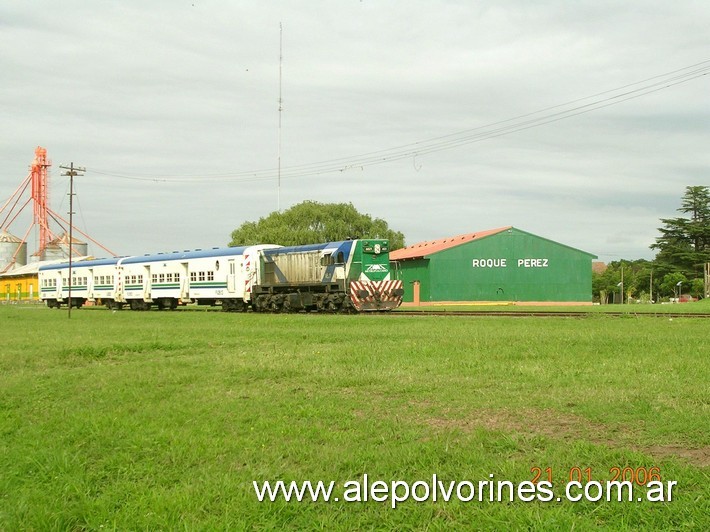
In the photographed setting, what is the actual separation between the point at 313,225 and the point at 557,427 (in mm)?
73906

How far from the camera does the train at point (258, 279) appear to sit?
32.3m

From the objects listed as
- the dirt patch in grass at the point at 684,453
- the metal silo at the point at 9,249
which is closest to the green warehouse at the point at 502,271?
the dirt patch in grass at the point at 684,453

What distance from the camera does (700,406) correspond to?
7.60m

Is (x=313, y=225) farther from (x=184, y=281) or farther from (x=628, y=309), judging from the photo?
(x=628, y=309)

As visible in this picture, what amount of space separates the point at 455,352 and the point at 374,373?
3.12m

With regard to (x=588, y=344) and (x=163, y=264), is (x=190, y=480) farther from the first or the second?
(x=163, y=264)

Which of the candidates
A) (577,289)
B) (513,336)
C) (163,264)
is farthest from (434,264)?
(513,336)

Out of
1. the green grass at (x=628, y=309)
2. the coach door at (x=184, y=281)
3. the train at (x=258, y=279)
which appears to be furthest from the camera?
the coach door at (x=184, y=281)

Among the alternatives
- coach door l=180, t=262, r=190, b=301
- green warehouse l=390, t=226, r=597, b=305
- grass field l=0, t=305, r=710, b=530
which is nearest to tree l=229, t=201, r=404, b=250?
green warehouse l=390, t=226, r=597, b=305

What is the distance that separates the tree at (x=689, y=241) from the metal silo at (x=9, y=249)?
96.1m

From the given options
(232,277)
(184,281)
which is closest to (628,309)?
(232,277)

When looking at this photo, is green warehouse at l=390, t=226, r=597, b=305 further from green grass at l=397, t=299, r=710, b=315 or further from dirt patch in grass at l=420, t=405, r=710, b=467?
dirt patch in grass at l=420, t=405, r=710, b=467

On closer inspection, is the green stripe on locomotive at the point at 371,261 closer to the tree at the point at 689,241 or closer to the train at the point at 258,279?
the train at the point at 258,279

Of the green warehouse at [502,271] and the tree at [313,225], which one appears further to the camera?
the tree at [313,225]
